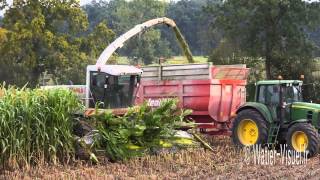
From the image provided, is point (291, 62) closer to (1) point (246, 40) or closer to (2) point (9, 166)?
(1) point (246, 40)

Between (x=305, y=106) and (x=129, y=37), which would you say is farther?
(x=129, y=37)

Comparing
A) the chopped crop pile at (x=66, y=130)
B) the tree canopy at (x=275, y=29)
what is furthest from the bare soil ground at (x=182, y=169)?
the tree canopy at (x=275, y=29)

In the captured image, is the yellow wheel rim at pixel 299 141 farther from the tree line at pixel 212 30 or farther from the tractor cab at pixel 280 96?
the tree line at pixel 212 30

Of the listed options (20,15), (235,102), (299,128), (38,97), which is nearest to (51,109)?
(38,97)

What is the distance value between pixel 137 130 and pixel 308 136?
11.6ft

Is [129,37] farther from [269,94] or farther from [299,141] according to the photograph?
[299,141]

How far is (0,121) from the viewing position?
8930mm

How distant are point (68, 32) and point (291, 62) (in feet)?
41.4

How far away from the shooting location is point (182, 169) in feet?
31.4

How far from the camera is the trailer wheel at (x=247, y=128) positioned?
40.3ft

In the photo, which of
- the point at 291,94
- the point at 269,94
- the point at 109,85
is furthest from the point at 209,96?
the point at 109,85

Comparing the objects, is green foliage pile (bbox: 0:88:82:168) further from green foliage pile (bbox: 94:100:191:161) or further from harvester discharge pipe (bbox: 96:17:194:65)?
harvester discharge pipe (bbox: 96:17:194:65)

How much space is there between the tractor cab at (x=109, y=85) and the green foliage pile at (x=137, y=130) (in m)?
1.57

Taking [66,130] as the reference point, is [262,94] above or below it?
above
